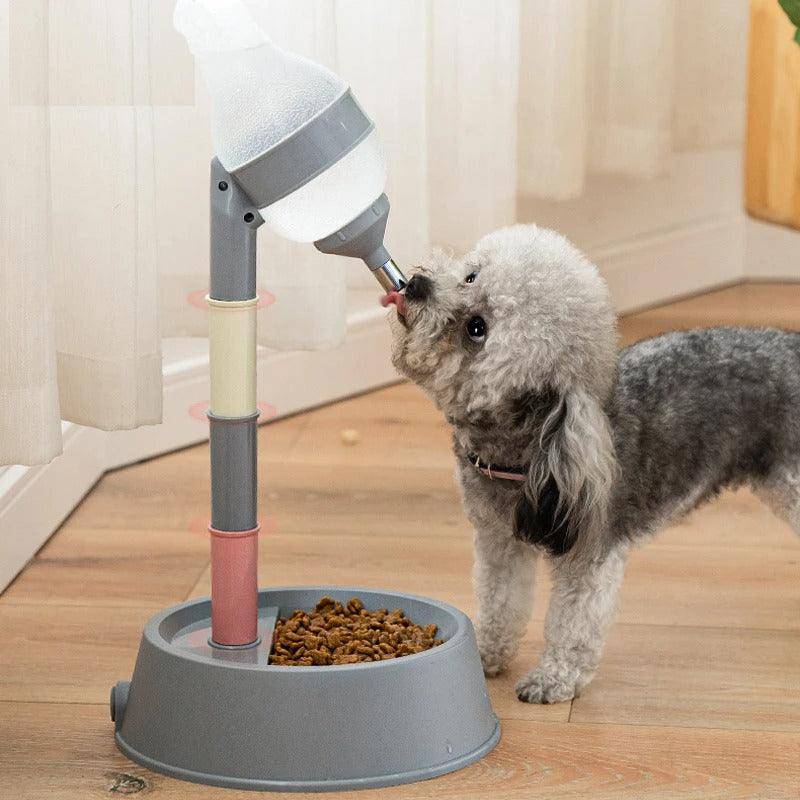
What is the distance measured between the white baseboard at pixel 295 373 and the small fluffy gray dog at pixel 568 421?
671 millimetres

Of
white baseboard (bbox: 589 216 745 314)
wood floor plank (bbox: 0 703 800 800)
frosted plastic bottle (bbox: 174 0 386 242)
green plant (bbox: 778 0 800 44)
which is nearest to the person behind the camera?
frosted plastic bottle (bbox: 174 0 386 242)

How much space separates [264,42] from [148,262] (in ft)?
1.52

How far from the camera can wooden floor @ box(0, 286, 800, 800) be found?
1.40 m

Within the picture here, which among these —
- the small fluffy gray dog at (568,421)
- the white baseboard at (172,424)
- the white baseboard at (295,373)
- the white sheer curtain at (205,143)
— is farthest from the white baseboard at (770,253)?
the small fluffy gray dog at (568,421)

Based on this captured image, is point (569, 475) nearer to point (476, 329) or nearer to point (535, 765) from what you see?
point (476, 329)

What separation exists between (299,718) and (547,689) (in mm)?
359

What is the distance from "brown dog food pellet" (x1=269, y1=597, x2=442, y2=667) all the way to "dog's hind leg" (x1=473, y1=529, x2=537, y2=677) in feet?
0.49

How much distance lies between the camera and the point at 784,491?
5.51 feet

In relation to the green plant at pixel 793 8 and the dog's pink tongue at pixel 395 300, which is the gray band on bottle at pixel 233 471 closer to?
the dog's pink tongue at pixel 395 300

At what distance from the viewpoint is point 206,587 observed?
1.87 m

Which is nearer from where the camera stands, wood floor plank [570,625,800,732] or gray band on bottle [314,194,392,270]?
gray band on bottle [314,194,392,270]

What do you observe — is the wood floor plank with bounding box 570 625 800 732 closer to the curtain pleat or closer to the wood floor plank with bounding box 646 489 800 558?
the wood floor plank with bounding box 646 489 800 558

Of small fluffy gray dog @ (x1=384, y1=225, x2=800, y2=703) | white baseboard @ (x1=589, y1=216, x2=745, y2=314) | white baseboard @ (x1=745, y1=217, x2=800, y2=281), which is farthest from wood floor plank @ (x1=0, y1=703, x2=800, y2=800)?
white baseboard @ (x1=745, y1=217, x2=800, y2=281)

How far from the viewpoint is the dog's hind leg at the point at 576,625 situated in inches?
61.4
